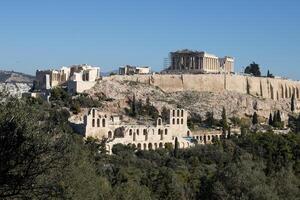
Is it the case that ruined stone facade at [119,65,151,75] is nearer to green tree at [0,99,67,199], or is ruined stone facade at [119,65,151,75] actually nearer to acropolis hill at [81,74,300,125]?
acropolis hill at [81,74,300,125]

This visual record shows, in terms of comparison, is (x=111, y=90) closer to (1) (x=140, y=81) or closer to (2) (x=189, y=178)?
(1) (x=140, y=81)

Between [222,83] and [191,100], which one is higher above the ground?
[222,83]

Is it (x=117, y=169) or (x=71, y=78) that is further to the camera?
(x=71, y=78)

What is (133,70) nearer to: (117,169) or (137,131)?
(137,131)

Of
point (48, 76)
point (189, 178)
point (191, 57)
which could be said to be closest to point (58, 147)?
point (189, 178)

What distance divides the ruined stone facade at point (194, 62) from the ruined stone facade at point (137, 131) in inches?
935

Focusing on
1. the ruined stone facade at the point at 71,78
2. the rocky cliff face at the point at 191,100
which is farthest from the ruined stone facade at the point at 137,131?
the ruined stone facade at the point at 71,78

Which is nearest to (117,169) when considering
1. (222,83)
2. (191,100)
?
(191,100)

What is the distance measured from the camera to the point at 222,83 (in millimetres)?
63281

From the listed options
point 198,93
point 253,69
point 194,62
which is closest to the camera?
point 198,93

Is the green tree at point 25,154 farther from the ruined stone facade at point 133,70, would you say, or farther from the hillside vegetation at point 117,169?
the ruined stone facade at point 133,70

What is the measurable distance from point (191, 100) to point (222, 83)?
817 centimetres

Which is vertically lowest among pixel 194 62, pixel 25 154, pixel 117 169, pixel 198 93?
pixel 117 169

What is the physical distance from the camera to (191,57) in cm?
6862
